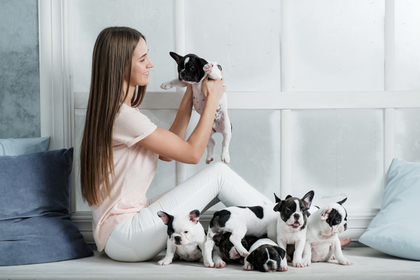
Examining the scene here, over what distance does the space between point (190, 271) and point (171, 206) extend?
0.94 ft

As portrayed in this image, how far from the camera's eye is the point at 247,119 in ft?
6.20

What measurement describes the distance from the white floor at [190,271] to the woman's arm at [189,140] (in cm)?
46

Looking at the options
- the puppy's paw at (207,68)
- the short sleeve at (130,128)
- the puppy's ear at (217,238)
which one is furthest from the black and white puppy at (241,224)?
the puppy's paw at (207,68)

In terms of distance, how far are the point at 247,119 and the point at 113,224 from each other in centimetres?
90

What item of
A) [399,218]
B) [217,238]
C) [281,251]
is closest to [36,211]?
[217,238]

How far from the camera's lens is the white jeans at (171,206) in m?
1.40

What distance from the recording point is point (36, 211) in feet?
5.02

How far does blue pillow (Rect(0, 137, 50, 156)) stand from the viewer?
65.4 inches

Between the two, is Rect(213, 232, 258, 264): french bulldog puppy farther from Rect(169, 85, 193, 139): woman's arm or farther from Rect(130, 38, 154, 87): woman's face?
Rect(130, 38, 154, 87): woman's face

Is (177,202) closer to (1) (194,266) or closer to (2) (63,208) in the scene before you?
(1) (194,266)

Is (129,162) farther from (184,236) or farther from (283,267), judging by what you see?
(283,267)

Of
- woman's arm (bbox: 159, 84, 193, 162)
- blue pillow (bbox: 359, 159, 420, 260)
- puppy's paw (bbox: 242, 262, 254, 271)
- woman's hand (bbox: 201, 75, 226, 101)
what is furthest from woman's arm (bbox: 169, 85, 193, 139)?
blue pillow (bbox: 359, 159, 420, 260)

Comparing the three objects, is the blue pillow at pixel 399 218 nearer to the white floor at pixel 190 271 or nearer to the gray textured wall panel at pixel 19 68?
the white floor at pixel 190 271

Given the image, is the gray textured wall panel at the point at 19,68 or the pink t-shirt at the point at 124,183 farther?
the gray textured wall panel at the point at 19,68
